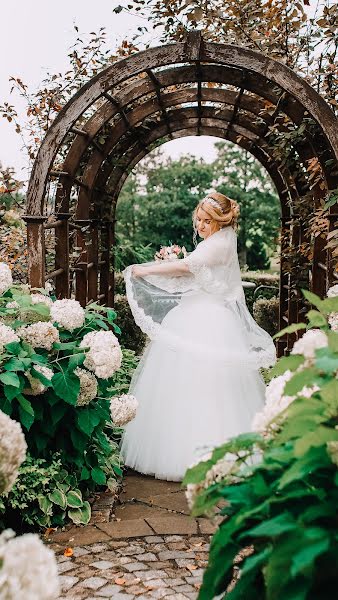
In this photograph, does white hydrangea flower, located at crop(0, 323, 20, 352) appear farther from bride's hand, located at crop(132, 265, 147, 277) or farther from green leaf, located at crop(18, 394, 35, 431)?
bride's hand, located at crop(132, 265, 147, 277)

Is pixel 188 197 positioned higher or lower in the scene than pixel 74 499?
higher

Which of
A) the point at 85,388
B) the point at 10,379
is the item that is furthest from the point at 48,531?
the point at 10,379

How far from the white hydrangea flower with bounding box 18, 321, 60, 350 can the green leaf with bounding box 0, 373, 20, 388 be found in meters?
0.30

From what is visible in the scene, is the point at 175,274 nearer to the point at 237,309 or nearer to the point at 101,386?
the point at 237,309

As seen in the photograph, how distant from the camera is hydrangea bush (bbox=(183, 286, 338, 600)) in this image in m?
1.23

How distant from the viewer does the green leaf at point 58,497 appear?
3.33 m

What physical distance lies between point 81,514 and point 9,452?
2236 mm

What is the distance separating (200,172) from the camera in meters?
14.9

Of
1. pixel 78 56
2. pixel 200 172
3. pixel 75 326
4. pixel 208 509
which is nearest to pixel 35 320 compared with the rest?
pixel 75 326

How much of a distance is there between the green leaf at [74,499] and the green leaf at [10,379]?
0.81 metres

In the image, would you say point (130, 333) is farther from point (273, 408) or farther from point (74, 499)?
point (273, 408)

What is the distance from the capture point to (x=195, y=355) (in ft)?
14.3

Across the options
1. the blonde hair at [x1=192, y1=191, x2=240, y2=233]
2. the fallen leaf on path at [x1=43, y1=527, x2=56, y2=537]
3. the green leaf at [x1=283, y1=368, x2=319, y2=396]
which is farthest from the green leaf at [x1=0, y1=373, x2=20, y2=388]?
the blonde hair at [x1=192, y1=191, x2=240, y2=233]

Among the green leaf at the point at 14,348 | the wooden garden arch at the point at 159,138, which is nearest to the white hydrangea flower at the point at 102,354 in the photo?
the green leaf at the point at 14,348
